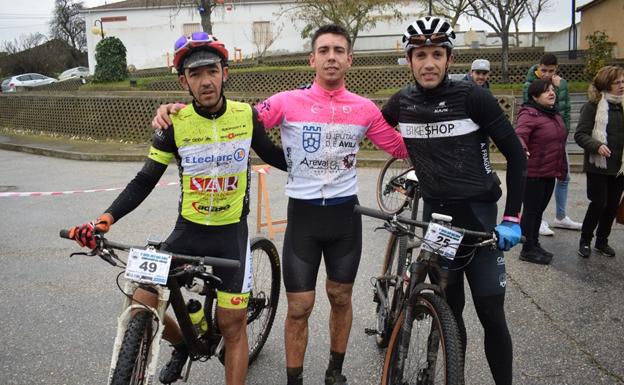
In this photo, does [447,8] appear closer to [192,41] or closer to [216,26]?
[216,26]

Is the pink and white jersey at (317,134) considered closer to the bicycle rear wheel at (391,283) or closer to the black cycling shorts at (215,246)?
the black cycling shorts at (215,246)

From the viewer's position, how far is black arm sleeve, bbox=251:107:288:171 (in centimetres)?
305

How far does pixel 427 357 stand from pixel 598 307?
2.50 meters

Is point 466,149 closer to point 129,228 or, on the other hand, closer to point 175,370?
point 175,370

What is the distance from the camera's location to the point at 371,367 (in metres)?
3.62

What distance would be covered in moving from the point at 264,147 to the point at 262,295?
1.18 m

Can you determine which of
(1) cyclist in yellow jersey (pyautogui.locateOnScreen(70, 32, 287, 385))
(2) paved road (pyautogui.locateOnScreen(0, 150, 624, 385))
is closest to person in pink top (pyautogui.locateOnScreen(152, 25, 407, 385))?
(1) cyclist in yellow jersey (pyautogui.locateOnScreen(70, 32, 287, 385))

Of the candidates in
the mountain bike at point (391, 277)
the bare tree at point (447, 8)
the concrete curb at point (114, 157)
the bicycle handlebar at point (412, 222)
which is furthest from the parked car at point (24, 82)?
the bicycle handlebar at point (412, 222)

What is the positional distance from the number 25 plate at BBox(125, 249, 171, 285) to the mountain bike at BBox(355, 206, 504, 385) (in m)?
1.00

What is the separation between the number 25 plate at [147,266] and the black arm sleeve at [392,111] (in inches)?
59.6

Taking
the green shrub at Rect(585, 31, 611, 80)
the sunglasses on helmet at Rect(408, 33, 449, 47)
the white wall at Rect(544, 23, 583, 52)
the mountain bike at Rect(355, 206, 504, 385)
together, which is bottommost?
the mountain bike at Rect(355, 206, 504, 385)

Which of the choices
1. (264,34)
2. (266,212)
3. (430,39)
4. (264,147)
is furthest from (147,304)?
(264,34)

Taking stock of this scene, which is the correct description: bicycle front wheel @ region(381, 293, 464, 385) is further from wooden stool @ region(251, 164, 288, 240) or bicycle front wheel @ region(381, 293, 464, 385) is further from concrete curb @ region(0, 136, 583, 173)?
concrete curb @ region(0, 136, 583, 173)

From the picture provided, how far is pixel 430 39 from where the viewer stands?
109 inches
